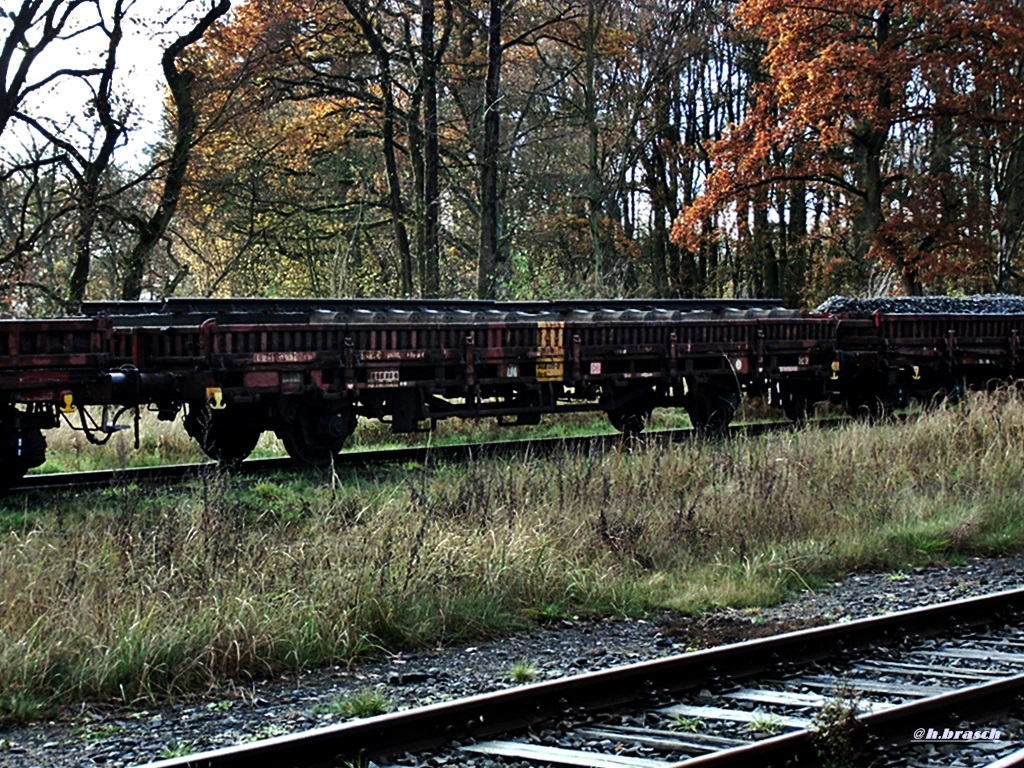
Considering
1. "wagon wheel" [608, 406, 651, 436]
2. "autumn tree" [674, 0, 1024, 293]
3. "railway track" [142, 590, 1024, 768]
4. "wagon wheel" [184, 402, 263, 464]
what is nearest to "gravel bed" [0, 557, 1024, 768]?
"railway track" [142, 590, 1024, 768]

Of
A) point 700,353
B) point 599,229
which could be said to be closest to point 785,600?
point 700,353

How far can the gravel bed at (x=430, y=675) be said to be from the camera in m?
5.35

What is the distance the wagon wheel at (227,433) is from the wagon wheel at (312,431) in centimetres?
47

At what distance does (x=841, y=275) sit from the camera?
1403 inches

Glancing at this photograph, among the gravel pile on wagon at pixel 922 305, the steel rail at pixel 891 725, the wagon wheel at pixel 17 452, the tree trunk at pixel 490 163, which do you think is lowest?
the steel rail at pixel 891 725

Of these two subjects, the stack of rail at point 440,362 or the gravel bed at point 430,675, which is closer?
the gravel bed at point 430,675

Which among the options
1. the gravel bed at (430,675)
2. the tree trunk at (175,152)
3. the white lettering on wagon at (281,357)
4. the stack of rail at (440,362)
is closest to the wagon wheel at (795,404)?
the stack of rail at (440,362)

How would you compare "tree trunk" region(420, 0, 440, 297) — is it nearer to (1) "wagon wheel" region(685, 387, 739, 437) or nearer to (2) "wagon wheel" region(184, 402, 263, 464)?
(1) "wagon wheel" region(685, 387, 739, 437)

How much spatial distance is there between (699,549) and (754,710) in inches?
146

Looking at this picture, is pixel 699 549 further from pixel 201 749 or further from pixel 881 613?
pixel 201 749

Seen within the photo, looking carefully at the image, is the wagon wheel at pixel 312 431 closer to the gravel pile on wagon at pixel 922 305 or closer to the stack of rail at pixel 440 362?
the stack of rail at pixel 440 362

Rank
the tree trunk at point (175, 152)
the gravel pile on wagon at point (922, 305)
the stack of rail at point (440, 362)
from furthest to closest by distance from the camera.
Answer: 1. the tree trunk at point (175, 152)
2. the gravel pile on wagon at point (922, 305)
3. the stack of rail at point (440, 362)

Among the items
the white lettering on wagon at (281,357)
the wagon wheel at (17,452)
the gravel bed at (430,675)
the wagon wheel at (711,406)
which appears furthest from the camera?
the wagon wheel at (711,406)

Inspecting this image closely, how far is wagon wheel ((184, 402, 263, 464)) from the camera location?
45.4 ft
